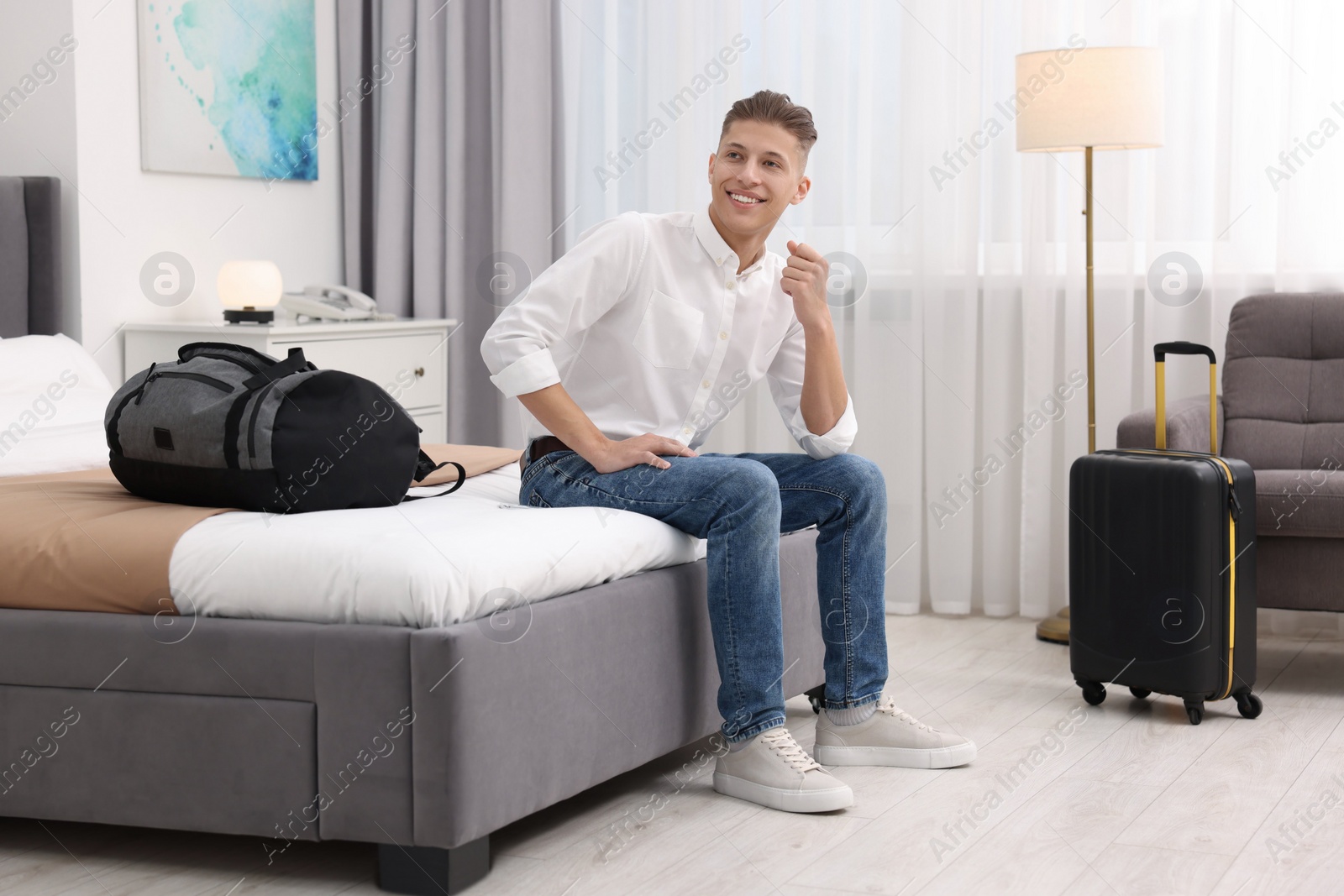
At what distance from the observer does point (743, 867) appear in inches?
77.8

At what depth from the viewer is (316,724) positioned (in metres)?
1.86

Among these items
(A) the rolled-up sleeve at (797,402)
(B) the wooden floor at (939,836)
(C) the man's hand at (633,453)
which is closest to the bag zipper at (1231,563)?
(B) the wooden floor at (939,836)

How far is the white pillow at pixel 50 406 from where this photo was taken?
2.68 m

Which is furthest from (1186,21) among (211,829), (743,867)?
(211,829)

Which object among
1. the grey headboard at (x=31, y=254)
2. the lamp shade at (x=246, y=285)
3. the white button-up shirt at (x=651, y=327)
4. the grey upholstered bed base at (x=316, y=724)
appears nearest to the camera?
the grey upholstered bed base at (x=316, y=724)

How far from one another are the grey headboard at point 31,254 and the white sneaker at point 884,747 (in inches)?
86.6

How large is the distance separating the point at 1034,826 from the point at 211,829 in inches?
45.5

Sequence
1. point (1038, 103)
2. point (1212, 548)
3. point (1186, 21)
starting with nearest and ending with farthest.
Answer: point (1212, 548) → point (1038, 103) → point (1186, 21)

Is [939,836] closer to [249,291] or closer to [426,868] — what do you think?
[426,868]

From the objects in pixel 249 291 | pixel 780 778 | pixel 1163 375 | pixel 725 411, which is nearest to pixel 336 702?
pixel 780 778

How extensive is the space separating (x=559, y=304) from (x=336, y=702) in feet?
2.49

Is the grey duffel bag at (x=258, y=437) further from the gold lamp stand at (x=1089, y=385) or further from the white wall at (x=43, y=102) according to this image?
the gold lamp stand at (x=1089, y=385)

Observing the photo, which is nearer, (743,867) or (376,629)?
(376,629)

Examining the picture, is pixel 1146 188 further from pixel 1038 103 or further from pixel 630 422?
pixel 630 422
